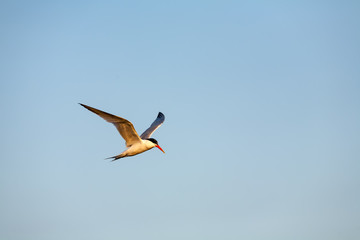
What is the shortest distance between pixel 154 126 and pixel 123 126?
18.1 ft

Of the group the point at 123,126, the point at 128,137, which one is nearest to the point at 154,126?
the point at 128,137

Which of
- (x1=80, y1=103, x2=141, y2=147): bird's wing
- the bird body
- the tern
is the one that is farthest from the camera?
the bird body

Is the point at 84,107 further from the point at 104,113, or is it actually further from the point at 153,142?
the point at 153,142

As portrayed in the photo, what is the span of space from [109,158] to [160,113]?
7.38 m

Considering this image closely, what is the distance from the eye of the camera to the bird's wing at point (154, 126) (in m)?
21.8

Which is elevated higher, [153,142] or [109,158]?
[153,142]

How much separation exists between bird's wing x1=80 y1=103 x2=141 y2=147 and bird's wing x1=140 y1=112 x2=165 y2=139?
2.87m

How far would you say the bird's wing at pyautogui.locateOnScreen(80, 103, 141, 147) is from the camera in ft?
54.1

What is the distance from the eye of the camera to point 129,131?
58.3ft

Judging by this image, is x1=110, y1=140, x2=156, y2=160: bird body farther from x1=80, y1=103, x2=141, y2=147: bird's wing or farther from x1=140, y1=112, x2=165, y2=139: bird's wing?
x1=140, y1=112, x2=165, y2=139: bird's wing

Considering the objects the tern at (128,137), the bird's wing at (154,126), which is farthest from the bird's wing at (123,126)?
the bird's wing at (154,126)

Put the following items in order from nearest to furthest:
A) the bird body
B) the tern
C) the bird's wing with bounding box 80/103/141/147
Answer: the bird's wing with bounding box 80/103/141/147
the tern
the bird body

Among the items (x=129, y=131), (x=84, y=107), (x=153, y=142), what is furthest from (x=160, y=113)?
(x=84, y=107)

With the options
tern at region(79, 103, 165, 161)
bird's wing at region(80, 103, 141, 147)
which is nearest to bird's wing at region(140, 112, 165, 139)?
tern at region(79, 103, 165, 161)
